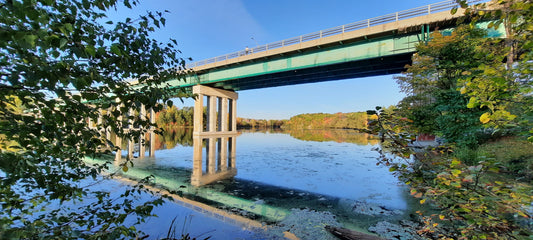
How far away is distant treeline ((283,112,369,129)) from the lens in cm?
10381

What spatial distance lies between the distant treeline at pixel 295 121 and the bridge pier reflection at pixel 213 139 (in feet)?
156

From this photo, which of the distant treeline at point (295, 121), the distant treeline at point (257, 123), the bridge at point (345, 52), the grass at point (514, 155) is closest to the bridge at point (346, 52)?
the bridge at point (345, 52)

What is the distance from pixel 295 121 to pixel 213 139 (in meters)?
111

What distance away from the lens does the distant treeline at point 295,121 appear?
8638 cm

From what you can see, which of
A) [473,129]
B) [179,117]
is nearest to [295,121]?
[179,117]

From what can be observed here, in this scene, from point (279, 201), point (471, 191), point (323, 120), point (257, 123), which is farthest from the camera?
point (257, 123)

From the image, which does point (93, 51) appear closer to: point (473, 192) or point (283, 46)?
point (473, 192)

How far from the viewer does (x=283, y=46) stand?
21.9m

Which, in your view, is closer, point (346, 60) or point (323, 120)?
point (346, 60)

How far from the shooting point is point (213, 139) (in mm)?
30750

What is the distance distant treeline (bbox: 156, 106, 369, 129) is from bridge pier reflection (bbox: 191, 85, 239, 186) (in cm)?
4745

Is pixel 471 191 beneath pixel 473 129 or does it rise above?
beneath

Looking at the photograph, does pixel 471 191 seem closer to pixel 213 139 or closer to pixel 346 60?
pixel 346 60

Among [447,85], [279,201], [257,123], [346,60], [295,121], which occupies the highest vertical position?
[346,60]
